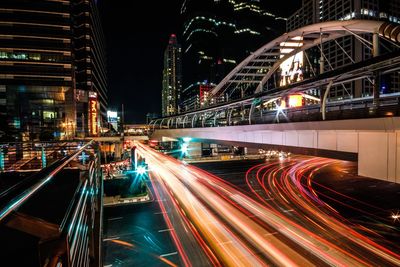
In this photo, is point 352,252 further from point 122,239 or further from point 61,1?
point 61,1

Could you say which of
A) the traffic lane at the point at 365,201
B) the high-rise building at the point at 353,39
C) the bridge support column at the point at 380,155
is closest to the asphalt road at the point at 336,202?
the traffic lane at the point at 365,201

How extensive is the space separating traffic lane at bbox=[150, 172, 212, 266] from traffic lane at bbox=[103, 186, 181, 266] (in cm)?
61

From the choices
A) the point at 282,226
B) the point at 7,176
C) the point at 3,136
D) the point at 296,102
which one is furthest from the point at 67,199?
the point at 3,136

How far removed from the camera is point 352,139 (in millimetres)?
11992

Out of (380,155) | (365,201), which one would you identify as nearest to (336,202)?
(365,201)

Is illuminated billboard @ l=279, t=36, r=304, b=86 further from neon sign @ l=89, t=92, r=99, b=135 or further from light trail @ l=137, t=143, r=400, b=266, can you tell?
neon sign @ l=89, t=92, r=99, b=135

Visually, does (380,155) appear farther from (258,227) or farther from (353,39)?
(353,39)

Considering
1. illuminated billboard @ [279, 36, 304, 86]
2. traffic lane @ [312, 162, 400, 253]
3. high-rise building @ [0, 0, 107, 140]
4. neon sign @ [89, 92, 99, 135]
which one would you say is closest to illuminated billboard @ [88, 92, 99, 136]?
neon sign @ [89, 92, 99, 135]

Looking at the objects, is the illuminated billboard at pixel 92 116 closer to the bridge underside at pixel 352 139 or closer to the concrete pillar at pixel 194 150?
Answer: the concrete pillar at pixel 194 150

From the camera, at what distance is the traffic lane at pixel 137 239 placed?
12.8 meters

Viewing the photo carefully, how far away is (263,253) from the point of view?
12.5 m

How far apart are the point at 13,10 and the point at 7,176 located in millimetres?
78940

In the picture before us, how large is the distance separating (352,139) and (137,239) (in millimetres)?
13114

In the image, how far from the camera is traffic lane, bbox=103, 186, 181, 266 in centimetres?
1284
